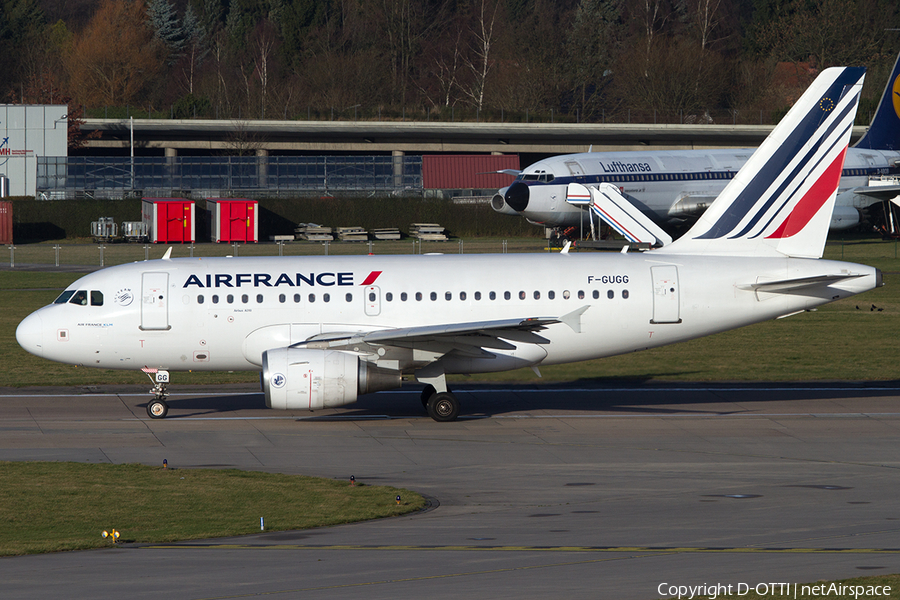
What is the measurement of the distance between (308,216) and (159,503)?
239 ft

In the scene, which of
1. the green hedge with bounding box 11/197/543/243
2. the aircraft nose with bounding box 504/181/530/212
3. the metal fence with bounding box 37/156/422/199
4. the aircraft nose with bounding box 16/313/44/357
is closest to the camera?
the aircraft nose with bounding box 16/313/44/357

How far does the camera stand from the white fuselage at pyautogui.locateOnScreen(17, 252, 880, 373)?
2586 centimetres

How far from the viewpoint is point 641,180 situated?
68.8 m

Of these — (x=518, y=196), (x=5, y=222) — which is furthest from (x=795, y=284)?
(x=5, y=222)

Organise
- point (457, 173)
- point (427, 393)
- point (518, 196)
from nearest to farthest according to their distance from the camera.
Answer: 1. point (427, 393)
2. point (518, 196)
3. point (457, 173)

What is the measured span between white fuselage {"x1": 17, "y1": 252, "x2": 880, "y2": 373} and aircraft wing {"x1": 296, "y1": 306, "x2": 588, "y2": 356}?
450 mm

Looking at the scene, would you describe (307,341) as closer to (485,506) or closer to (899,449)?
(485,506)

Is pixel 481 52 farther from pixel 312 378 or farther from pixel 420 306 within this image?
pixel 312 378

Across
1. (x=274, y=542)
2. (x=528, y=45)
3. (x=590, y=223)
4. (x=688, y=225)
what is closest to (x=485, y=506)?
(x=274, y=542)

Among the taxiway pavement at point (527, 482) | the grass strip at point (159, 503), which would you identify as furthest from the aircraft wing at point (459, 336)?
the grass strip at point (159, 503)

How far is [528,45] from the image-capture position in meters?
133

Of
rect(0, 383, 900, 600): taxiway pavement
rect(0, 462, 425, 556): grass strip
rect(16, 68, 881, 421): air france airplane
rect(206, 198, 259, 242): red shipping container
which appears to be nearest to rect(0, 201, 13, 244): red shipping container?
A: rect(206, 198, 259, 242): red shipping container

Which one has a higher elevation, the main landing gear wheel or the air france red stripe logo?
the air france red stripe logo

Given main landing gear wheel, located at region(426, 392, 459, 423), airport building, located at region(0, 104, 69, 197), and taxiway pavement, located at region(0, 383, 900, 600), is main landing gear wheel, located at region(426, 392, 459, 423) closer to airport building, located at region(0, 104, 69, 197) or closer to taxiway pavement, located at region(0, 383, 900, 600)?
taxiway pavement, located at region(0, 383, 900, 600)
